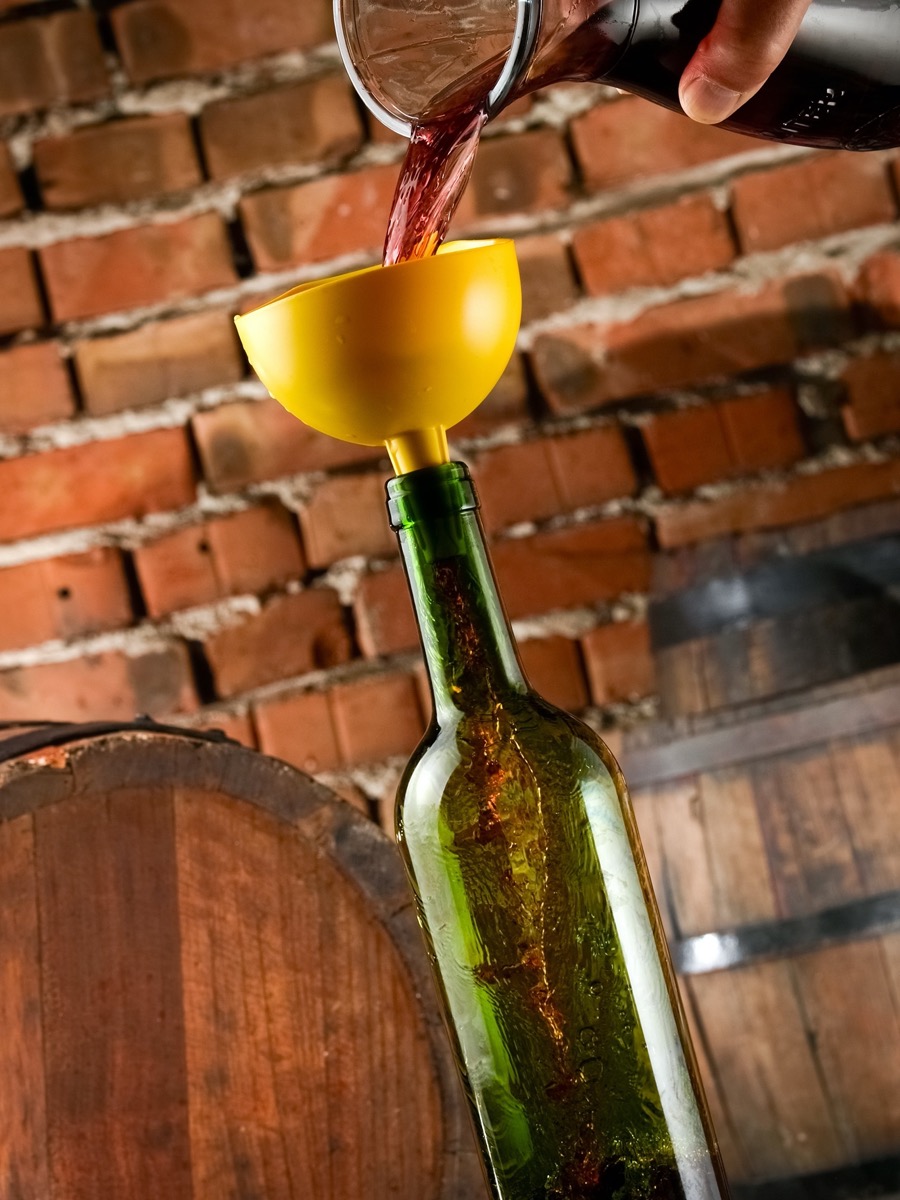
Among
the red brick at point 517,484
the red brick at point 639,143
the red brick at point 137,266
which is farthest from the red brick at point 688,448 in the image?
the red brick at point 137,266

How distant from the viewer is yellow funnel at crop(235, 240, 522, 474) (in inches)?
20.4

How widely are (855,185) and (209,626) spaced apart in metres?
0.74

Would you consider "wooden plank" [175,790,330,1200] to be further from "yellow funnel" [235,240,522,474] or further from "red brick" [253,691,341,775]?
"red brick" [253,691,341,775]

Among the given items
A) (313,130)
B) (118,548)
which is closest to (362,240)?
(313,130)

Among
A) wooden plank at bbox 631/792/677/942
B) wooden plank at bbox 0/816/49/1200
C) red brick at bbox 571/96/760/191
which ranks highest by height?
red brick at bbox 571/96/760/191

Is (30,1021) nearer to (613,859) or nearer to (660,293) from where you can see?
(613,859)

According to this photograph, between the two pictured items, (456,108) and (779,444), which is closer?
(456,108)

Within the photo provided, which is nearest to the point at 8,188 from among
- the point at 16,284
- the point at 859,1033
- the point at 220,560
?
the point at 16,284

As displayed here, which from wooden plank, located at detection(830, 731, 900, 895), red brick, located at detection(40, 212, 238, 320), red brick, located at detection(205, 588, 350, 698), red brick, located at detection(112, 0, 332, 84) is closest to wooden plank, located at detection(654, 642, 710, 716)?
wooden plank, located at detection(830, 731, 900, 895)

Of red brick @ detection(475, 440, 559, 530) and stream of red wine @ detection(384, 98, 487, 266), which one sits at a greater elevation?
red brick @ detection(475, 440, 559, 530)

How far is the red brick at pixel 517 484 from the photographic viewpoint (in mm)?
1244

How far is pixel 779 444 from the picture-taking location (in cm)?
123

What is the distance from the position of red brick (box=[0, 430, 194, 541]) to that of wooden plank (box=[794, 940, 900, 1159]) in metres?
0.72

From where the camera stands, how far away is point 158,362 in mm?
1256
